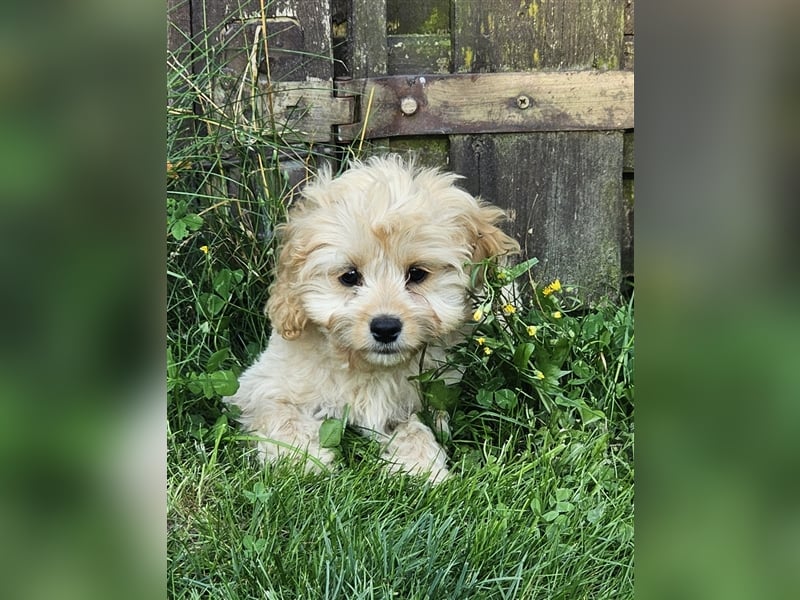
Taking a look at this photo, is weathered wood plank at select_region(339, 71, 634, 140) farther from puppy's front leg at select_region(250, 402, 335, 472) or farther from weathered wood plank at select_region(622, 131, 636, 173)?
puppy's front leg at select_region(250, 402, 335, 472)

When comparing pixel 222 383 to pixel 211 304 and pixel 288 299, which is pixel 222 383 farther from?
pixel 211 304

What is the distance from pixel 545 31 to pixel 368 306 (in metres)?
1.50

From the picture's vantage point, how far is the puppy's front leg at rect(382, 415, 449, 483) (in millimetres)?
2119

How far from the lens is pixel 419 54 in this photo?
3100 mm

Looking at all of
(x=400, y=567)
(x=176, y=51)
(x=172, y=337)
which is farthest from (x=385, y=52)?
(x=400, y=567)

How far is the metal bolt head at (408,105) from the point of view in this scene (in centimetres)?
309

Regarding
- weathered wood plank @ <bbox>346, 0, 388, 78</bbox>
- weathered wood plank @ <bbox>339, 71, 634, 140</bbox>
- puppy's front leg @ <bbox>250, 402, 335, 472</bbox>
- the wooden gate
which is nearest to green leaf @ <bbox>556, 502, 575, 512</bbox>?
puppy's front leg @ <bbox>250, 402, 335, 472</bbox>

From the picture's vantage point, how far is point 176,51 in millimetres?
2957
